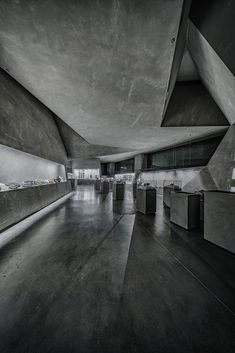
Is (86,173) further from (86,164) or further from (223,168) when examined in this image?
(223,168)

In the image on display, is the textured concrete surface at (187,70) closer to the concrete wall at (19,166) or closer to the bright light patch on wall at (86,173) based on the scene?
the concrete wall at (19,166)

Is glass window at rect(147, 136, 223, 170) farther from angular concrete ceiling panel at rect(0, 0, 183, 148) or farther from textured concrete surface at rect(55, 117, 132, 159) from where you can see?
angular concrete ceiling panel at rect(0, 0, 183, 148)

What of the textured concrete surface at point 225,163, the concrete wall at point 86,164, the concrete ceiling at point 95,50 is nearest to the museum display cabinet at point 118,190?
the concrete ceiling at point 95,50

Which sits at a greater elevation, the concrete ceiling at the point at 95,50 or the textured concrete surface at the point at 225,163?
the concrete ceiling at the point at 95,50

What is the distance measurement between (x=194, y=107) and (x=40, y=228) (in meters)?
7.20

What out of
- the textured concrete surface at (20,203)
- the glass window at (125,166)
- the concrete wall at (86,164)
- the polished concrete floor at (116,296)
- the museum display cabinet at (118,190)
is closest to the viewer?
the polished concrete floor at (116,296)

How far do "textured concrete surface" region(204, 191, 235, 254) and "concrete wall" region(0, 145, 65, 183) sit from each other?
544 cm

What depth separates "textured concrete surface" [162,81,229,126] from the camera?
5.61m

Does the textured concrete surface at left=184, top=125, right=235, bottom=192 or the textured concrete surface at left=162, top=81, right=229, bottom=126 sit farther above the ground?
the textured concrete surface at left=162, top=81, right=229, bottom=126

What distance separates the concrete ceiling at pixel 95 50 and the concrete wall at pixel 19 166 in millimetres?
2268

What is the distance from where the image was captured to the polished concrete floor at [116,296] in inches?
42.5

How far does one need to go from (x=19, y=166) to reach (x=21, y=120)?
1573 mm

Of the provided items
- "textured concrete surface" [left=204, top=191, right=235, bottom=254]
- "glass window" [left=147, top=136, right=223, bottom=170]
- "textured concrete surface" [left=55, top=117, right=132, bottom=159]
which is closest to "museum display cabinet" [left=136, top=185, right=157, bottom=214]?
"textured concrete surface" [left=204, top=191, right=235, bottom=254]

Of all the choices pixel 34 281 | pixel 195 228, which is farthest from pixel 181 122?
pixel 34 281
